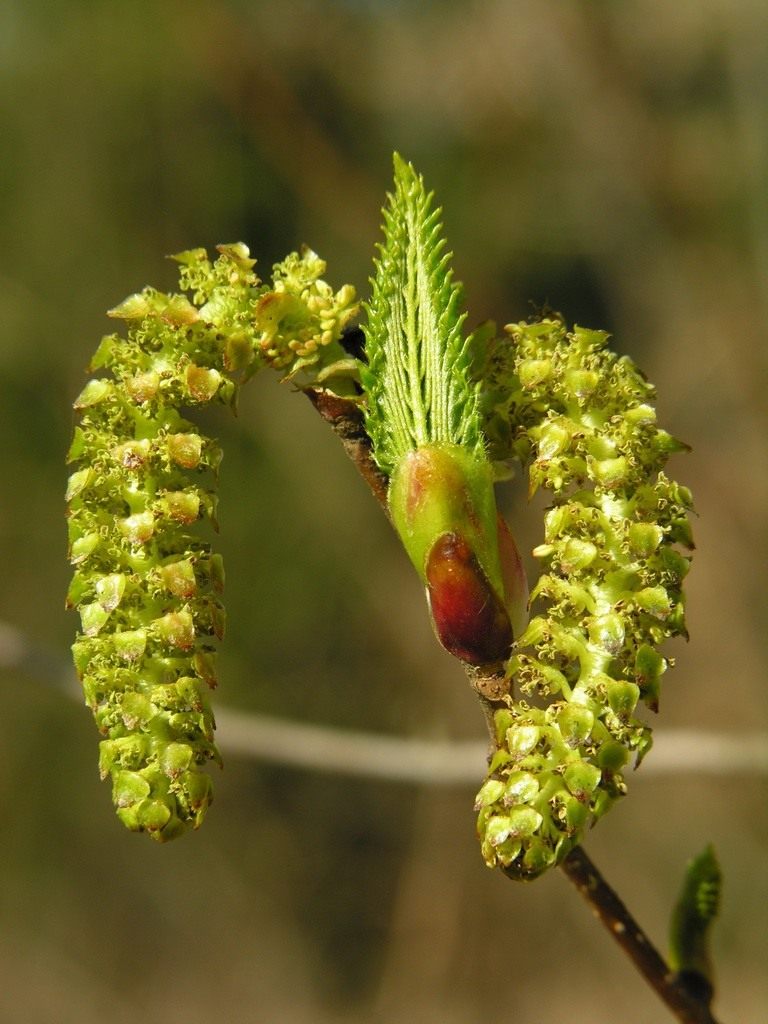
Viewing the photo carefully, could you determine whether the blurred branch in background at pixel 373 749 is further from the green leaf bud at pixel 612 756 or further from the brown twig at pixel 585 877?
the green leaf bud at pixel 612 756

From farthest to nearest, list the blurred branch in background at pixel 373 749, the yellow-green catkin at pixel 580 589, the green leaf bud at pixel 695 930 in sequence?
the blurred branch in background at pixel 373 749 → the green leaf bud at pixel 695 930 → the yellow-green catkin at pixel 580 589

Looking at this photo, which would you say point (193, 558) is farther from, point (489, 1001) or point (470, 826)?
point (489, 1001)

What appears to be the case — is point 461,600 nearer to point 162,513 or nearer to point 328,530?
point 162,513

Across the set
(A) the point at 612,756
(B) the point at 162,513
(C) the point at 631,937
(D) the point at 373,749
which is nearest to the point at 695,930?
(C) the point at 631,937

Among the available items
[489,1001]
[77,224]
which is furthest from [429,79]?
[489,1001]

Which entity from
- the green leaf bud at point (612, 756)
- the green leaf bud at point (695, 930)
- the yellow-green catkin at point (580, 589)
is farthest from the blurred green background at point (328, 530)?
the green leaf bud at point (612, 756)

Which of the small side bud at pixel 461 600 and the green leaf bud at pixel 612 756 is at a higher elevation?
the small side bud at pixel 461 600
